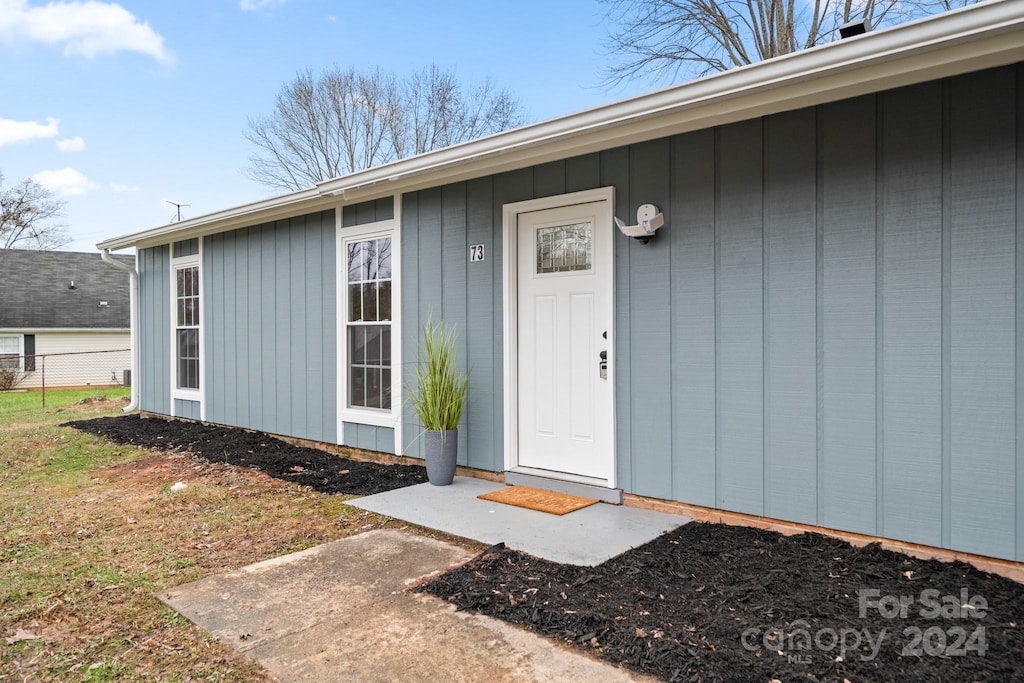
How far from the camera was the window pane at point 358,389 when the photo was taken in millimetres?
5645

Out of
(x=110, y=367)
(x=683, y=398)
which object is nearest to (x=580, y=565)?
(x=683, y=398)

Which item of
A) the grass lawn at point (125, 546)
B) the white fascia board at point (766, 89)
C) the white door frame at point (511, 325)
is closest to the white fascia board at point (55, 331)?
the grass lawn at point (125, 546)

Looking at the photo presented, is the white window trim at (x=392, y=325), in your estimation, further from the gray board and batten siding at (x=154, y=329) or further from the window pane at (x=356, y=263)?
the gray board and batten siding at (x=154, y=329)

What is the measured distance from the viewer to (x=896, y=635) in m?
2.20

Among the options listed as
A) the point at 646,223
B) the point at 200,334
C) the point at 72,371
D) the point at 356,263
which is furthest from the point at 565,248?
the point at 72,371

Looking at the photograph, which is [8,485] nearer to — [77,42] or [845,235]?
[845,235]

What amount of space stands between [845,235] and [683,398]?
3.85 ft

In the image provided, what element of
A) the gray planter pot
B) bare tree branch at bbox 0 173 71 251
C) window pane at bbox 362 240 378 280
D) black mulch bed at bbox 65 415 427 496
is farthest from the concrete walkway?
bare tree branch at bbox 0 173 71 251

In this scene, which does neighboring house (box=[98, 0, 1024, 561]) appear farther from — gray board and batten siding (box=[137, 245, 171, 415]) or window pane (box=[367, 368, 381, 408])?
gray board and batten siding (box=[137, 245, 171, 415])

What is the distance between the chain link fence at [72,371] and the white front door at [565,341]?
684 inches

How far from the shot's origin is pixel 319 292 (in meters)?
5.95

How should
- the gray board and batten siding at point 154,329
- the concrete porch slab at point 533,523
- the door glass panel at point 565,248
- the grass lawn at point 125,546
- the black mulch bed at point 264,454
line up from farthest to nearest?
the gray board and batten siding at point 154,329 → the black mulch bed at point 264,454 → the door glass panel at point 565,248 → the concrete porch slab at point 533,523 → the grass lawn at point 125,546

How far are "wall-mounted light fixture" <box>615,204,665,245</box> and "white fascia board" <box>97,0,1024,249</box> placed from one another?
39 centimetres

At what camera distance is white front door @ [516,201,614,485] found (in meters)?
4.04
